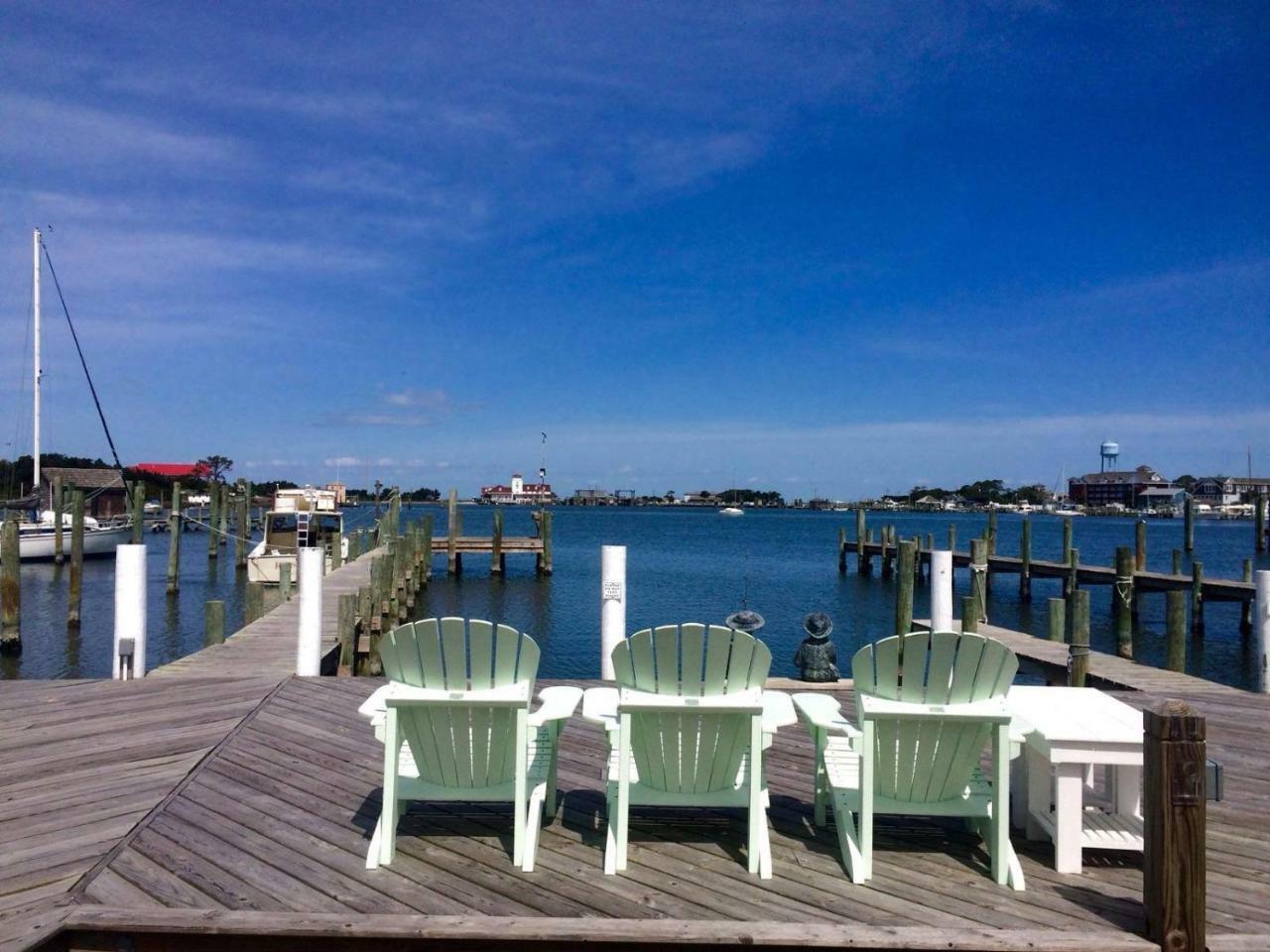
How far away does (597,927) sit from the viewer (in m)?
3.10

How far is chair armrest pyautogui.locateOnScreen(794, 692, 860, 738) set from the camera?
368cm

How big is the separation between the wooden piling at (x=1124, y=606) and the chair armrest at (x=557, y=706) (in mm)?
14106

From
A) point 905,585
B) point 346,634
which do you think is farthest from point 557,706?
point 905,585

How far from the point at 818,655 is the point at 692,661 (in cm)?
522

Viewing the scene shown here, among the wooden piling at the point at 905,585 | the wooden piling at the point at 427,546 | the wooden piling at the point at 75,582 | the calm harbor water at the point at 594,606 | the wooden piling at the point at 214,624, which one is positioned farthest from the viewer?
the wooden piling at the point at 427,546

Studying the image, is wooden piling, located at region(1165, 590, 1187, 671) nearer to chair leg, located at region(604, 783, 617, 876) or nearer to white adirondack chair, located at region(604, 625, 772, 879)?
white adirondack chair, located at region(604, 625, 772, 879)

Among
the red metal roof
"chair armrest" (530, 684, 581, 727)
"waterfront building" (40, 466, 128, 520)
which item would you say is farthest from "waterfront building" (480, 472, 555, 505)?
"chair armrest" (530, 684, 581, 727)

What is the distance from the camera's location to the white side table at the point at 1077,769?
365 centimetres

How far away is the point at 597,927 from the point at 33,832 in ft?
8.32

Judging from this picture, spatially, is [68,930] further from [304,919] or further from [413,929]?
[413,929]

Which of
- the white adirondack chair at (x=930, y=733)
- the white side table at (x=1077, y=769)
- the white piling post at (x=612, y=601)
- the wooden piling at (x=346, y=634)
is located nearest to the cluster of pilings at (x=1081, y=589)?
the white piling post at (x=612, y=601)

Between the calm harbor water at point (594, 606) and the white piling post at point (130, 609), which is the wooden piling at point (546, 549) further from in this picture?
the white piling post at point (130, 609)

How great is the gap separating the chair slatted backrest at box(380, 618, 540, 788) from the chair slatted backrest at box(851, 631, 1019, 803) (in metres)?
1.37

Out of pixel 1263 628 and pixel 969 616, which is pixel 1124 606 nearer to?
pixel 969 616
